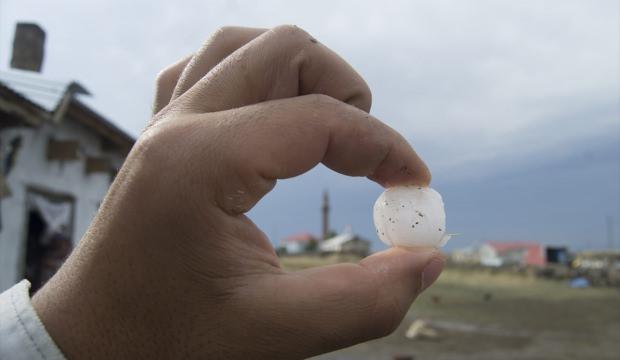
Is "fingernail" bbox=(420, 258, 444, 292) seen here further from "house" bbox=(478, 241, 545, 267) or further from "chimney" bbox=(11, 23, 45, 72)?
"house" bbox=(478, 241, 545, 267)

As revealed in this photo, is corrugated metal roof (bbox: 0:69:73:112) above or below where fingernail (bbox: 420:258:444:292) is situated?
above

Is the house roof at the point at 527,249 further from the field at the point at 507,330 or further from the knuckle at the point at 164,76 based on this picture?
the knuckle at the point at 164,76

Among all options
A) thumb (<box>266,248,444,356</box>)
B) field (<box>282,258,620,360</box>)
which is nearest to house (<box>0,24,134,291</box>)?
field (<box>282,258,620,360</box>)

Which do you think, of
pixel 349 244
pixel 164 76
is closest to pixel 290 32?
pixel 164 76

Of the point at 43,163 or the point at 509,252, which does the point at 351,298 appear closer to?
the point at 43,163

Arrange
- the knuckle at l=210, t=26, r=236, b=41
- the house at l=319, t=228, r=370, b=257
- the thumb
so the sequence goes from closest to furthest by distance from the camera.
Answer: the thumb, the knuckle at l=210, t=26, r=236, b=41, the house at l=319, t=228, r=370, b=257

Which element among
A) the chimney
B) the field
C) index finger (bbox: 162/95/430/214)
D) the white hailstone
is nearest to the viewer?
index finger (bbox: 162/95/430/214)
